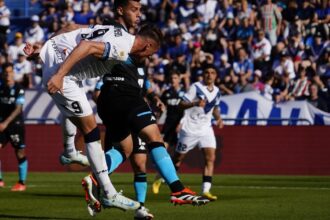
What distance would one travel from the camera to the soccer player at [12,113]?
2012cm

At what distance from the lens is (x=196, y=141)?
18.2m

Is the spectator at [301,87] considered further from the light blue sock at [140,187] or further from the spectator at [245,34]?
the light blue sock at [140,187]

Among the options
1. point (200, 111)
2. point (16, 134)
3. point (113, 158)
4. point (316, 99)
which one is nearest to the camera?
point (113, 158)

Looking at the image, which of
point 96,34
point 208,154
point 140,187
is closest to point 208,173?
point 208,154

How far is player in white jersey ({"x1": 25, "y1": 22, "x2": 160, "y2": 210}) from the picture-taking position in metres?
11.5

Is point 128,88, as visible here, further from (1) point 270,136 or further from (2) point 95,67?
(1) point 270,136

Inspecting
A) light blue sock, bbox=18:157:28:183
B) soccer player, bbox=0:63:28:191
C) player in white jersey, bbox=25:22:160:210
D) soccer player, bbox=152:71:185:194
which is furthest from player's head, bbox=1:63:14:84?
player in white jersey, bbox=25:22:160:210

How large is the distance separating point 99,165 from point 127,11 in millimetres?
1913

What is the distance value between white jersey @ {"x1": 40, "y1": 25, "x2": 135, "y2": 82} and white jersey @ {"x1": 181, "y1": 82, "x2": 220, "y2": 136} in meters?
5.82

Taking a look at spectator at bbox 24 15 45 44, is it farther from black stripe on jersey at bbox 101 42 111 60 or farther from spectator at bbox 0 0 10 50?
black stripe on jersey at bbox 101 42 111 60

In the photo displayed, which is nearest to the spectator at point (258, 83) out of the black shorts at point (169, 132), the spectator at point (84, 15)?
the black shorts at point (169, 132)

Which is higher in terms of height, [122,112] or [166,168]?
[122,112]

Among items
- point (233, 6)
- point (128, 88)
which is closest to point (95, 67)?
point (128, 88)

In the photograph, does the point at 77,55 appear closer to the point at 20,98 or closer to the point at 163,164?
the point at 163,164
